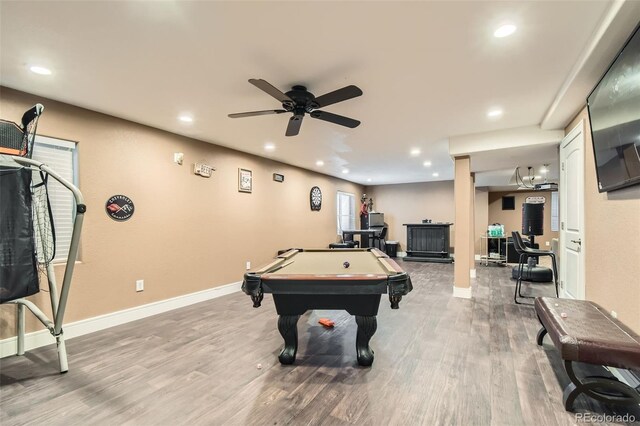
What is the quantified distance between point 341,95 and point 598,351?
7.73 feet

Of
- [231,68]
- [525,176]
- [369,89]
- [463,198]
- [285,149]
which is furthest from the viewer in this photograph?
[525,176]

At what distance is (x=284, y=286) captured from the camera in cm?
208

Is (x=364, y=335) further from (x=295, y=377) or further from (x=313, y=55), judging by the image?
(x=313, y=55)

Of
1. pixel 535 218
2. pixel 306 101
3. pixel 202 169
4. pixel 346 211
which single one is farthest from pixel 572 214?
pixel 346 211

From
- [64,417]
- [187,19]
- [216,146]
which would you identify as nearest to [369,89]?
[187,19]

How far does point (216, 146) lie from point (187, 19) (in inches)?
118

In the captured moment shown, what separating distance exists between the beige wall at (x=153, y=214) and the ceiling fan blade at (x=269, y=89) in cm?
219

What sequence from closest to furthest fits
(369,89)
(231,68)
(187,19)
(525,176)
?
(187,19)
(231,68)
(369,89)
(525,176)

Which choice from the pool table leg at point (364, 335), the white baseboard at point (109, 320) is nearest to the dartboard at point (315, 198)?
the white baseboard at point (109, 320)

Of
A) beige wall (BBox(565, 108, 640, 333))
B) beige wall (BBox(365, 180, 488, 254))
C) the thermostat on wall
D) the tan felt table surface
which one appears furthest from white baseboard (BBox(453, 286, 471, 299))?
beige wall (BBox(365, 180, 488, 254))

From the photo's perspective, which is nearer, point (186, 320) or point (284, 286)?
point (284, 286)

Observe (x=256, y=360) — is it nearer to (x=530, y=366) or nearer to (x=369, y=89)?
(x=530, y=366)

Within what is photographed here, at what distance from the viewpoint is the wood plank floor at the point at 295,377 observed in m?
1.76

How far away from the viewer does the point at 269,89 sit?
2189mm
